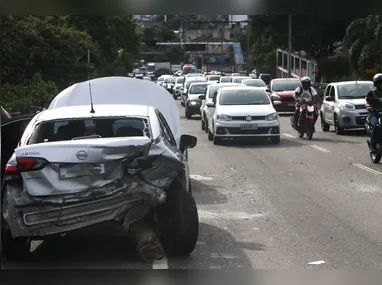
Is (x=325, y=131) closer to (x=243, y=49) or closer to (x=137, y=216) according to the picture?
(x=137, y=216)

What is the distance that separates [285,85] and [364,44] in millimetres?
6972

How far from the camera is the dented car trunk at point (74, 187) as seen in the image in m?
8.77

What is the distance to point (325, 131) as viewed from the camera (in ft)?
97.7

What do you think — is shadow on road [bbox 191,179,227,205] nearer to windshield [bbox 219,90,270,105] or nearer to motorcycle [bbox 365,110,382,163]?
motorcycle [bbox 365,110,382,163]

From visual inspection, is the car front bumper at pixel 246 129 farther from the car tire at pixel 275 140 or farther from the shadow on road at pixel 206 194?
the shadow on road at pixel 206 194

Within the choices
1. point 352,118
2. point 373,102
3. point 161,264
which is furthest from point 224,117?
point 161,264

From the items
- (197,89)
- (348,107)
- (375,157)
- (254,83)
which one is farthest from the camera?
(254,83)

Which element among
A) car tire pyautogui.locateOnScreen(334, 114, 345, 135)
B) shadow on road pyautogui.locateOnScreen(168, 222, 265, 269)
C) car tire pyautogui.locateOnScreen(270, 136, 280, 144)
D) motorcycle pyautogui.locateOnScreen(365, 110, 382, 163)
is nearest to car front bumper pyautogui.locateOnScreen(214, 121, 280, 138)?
car tire pyautogui.locateOnScreen(270, 136, 280, 144)

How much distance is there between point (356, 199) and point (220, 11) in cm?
606

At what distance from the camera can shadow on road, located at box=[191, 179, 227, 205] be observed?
45.7 ft

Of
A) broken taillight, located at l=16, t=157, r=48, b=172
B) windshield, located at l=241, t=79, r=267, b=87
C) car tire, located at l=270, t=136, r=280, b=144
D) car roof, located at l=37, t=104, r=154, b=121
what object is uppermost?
car roof, located at l=37, t=104, r=154, b=121

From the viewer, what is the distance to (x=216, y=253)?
32.3 feet

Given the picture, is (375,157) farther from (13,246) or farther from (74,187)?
(74,187)

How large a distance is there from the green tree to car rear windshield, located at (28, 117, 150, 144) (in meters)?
33.6
